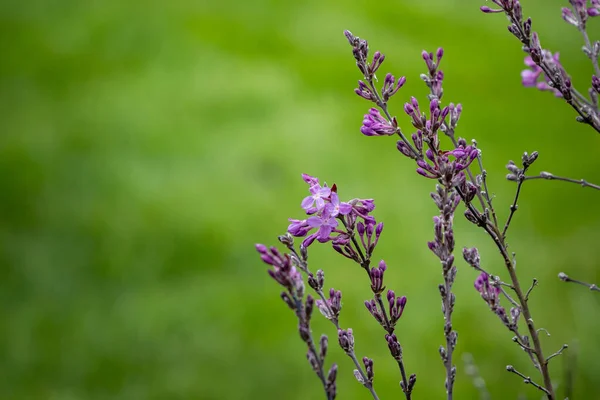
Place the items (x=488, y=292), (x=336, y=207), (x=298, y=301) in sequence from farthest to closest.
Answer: (x=488, y=292), (x=336, y=207), (x=298, y=301)

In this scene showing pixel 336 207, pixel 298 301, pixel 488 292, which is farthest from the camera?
pixel 488 292

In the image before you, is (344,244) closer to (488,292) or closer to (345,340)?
(345,340)

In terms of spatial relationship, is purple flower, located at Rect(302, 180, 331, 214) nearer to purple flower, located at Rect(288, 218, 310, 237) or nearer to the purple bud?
purple flower, located at Rect(288, 218, 310, 237)

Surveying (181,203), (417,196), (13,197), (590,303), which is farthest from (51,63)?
(590,303)

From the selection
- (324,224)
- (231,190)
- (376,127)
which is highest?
(231,190)

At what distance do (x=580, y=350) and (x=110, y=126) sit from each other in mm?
1834

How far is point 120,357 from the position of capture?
1.70 metres

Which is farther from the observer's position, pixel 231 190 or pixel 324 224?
pixel 231 190

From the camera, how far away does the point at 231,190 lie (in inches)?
86.1

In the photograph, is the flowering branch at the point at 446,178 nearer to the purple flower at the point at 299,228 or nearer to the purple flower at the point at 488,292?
the purple flower at the point at 488,292

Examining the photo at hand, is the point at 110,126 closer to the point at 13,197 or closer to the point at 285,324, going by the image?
the point at 13,197

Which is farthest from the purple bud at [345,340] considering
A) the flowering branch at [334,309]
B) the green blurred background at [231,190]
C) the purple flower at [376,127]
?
the green blurred background at [231,190]

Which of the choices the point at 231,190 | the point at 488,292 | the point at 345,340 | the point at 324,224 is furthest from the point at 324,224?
the point at 231,190

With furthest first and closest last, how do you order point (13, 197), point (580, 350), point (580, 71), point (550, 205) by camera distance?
point (580, 71) → point (550, 205) → point (13, 197) → point (580, 350)
